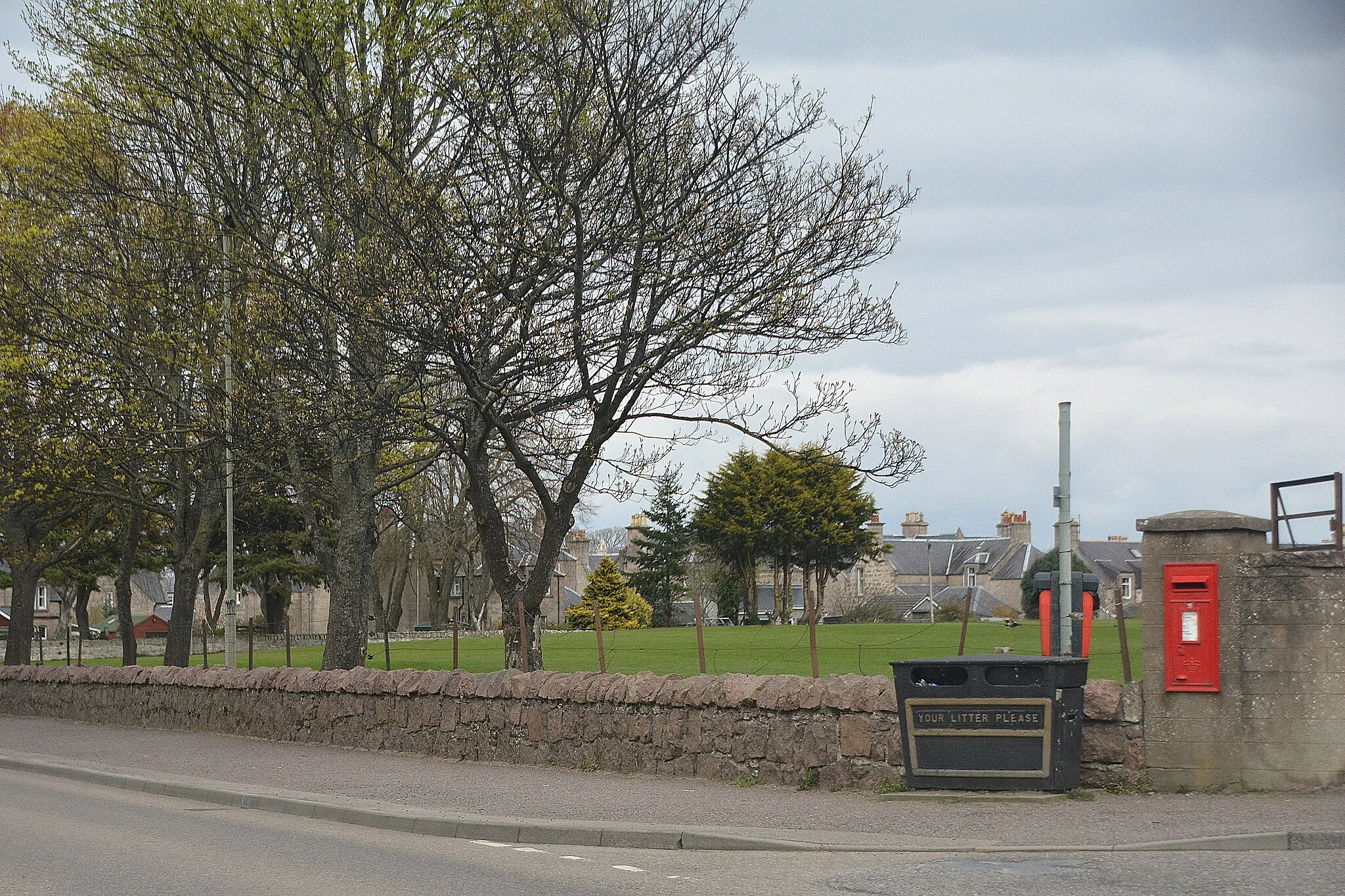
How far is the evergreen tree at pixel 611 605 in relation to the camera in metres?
65.7

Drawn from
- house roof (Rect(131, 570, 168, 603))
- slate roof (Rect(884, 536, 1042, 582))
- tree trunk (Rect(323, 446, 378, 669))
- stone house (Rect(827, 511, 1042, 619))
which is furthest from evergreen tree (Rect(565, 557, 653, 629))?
house roof (Rect(131, 570, 168, 603))

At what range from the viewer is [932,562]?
101 m

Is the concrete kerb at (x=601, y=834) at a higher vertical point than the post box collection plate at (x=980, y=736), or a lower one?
lower

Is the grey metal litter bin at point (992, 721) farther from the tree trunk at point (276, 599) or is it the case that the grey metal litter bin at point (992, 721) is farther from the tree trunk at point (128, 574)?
the tree trunk at point (276, 599)

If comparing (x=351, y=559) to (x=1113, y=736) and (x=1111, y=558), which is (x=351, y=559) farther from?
(x=1111, y=558)

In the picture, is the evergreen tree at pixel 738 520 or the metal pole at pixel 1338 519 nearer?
the metal pole at pixel 1338 519

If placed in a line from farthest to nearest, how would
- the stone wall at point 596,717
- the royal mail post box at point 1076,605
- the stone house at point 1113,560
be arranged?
the stone house at point 1113,560 → the royal mail post box at point 1076,605 → the stone wall at point 596,717

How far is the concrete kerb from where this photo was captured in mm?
8977

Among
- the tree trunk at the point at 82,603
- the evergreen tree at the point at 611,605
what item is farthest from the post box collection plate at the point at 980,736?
the tree trunk at the point at 82,603

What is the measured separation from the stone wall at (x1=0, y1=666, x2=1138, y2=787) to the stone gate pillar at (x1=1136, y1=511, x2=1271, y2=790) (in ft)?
1.01

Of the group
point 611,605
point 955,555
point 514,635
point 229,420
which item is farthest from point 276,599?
point 955,555

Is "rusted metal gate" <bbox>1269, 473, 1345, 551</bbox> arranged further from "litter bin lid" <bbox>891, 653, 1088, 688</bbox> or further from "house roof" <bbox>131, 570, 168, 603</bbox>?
"house roof" <bbox>131, 570, 168, 603</bbox>

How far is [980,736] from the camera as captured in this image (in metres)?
11.2

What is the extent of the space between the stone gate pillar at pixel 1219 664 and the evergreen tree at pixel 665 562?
6332 cm
